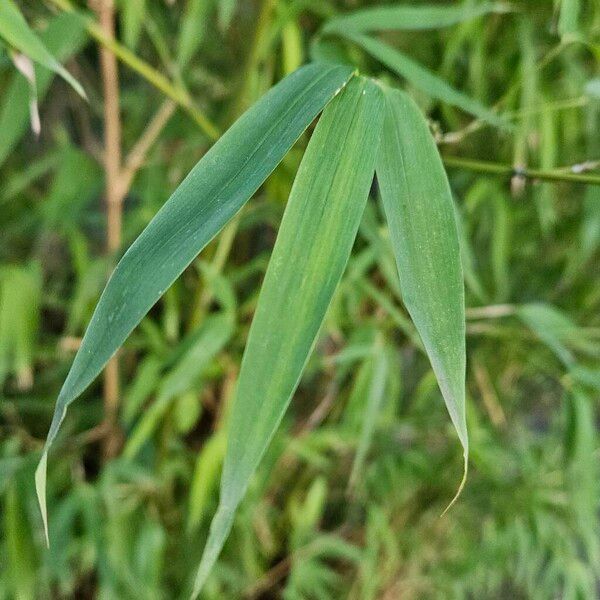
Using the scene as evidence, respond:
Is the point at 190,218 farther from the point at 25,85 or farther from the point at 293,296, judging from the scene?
the point at 25,85

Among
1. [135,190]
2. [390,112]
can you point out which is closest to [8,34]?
[390,112]

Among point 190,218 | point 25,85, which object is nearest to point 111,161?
point 25,85

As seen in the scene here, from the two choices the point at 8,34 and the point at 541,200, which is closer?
the point at 8,34

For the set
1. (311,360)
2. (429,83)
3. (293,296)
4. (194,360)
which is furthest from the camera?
(311,360)

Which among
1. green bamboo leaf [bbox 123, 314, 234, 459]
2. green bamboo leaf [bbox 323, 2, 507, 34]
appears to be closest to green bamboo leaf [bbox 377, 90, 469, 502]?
green bamboo leaf [bbox 323, 2, 507, 34]

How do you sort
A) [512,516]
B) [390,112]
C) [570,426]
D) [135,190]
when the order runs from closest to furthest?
[390,112], [570,426], [135,190], [512,516]

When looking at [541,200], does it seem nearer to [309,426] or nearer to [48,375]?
[309,426]
